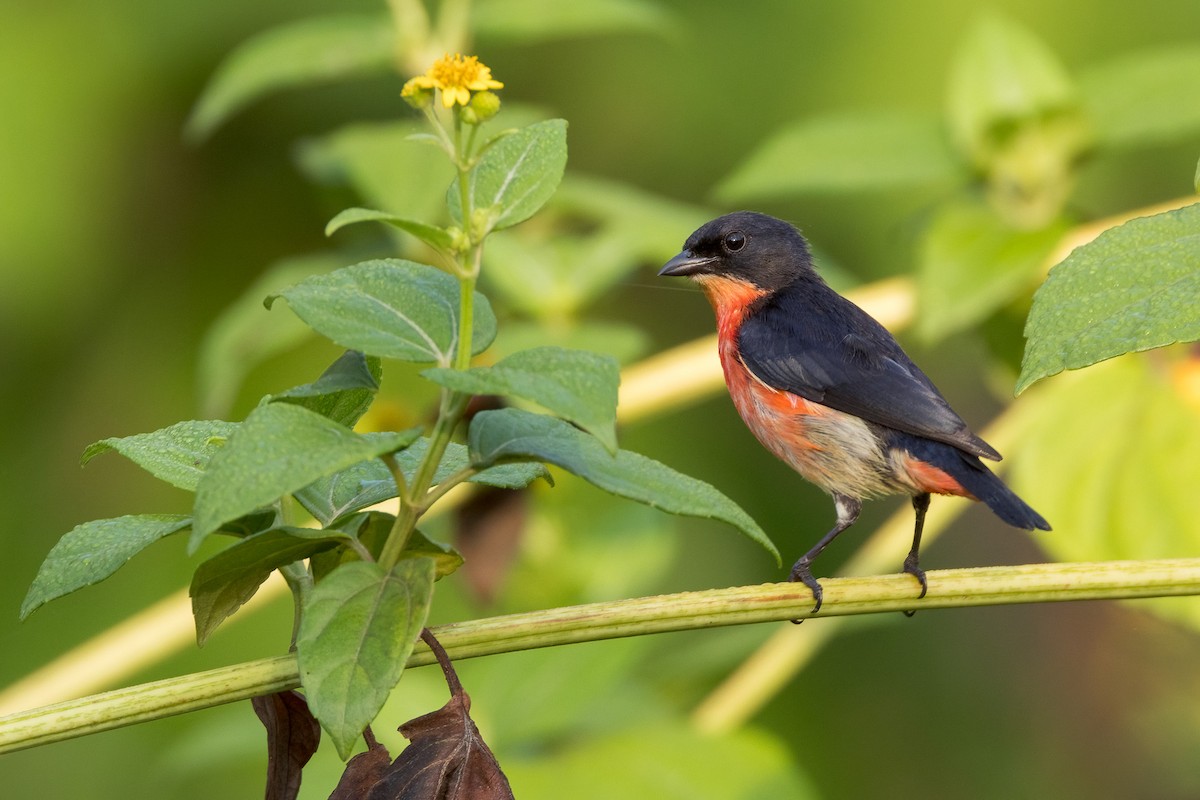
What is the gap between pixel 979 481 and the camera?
2.17 m

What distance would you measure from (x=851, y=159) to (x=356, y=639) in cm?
219

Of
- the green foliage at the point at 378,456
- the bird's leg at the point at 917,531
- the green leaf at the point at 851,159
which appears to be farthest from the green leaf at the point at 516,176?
the green leaf at the point at 851,159

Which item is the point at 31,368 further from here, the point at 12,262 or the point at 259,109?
the point at 259,109

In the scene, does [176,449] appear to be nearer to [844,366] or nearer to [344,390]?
[344,390]

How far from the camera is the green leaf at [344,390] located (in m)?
1.29

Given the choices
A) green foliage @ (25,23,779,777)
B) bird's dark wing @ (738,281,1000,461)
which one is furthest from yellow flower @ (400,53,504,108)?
bird's dark wing @ (738,281,1000,461)

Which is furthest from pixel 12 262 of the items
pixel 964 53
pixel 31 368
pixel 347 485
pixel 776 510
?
pixel 347 485

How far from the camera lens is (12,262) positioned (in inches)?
159

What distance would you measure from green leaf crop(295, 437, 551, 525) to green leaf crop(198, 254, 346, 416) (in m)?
1.61

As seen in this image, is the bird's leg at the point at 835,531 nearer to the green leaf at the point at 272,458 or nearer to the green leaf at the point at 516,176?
the green leaf at the point at 516,176

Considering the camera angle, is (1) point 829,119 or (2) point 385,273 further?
(1) point 829,119

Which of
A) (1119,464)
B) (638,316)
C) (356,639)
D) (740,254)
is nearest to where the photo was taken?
(356,639)

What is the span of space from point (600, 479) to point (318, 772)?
1721 mm

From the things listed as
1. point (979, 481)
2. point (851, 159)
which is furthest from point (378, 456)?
point (851, 159)
